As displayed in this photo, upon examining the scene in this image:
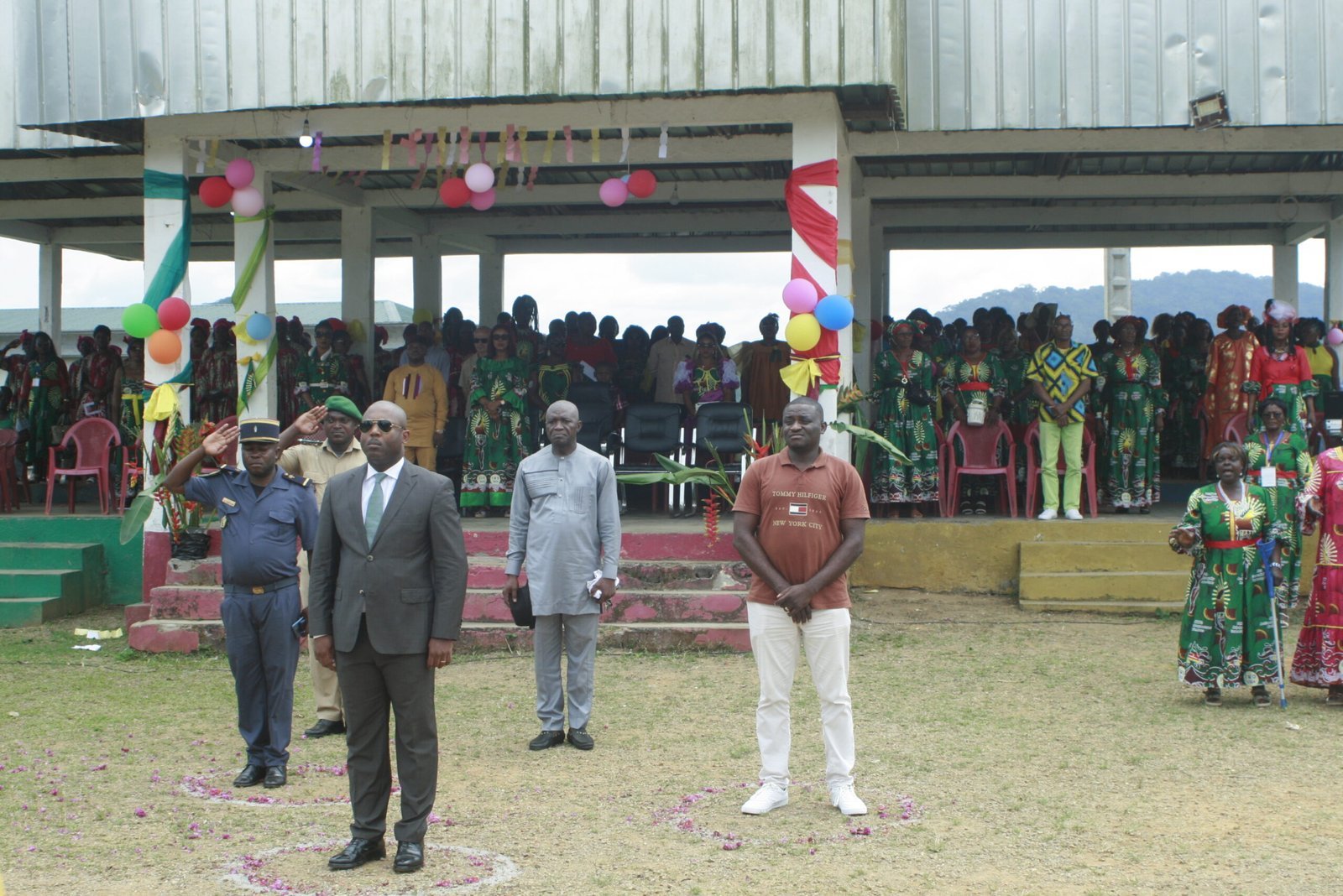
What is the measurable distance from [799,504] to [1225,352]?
7.50 m

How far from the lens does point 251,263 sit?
1149cm

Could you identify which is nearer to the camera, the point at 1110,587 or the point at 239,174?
the point at 1110,587

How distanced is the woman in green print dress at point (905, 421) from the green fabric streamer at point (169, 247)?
5.55 meters

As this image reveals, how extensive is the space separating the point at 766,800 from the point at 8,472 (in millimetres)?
9644

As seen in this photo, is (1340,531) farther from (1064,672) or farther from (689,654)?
(689,654)

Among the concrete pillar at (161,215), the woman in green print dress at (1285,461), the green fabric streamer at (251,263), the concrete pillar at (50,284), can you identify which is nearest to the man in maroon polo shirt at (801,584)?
the woman in green print dress at (1285,461)

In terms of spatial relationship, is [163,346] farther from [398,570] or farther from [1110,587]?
[1110,587]

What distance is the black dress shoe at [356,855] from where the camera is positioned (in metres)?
5.05

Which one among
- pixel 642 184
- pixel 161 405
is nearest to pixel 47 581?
pixel 161 405

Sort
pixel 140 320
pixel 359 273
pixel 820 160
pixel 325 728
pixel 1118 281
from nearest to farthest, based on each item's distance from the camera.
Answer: pixel 325 728 → pixel 820 160 → pixel 140 320 → pixel 359 273 → pixel 1118 281

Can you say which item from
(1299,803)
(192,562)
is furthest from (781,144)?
(1299,803)

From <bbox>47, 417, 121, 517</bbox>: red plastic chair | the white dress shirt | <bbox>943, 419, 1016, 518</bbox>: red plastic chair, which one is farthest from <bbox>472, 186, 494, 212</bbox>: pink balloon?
the white dress shirt

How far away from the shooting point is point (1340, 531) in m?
7.73

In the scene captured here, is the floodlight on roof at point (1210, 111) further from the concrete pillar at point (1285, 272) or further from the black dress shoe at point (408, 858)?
the black dress shoe at point (408, 858)
